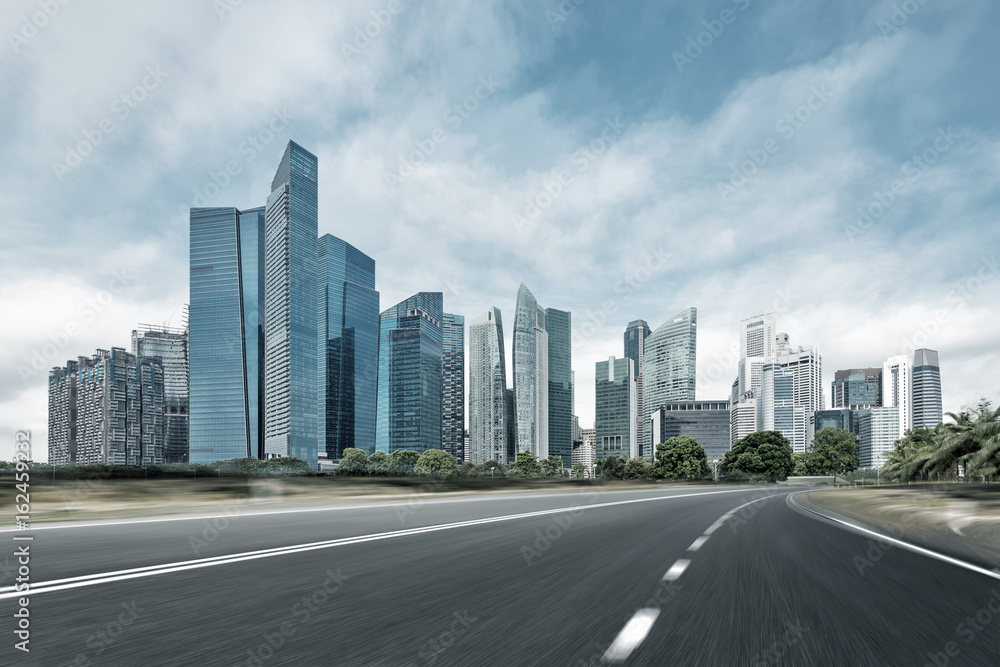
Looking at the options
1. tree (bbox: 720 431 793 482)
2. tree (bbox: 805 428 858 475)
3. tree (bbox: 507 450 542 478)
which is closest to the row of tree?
tree (bbox: 720 431 793 482)

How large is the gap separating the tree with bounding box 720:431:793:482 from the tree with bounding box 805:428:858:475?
3134 centimetres

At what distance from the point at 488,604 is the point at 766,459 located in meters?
123

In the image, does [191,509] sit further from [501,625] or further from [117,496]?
[501,625]

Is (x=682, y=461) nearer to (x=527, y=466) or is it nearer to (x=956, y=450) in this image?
(x=527, y=466)

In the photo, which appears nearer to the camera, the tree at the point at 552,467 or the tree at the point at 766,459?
the tree at the point at 766,459

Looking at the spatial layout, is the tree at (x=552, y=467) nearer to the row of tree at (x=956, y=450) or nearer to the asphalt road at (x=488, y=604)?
the row of tree at (x=956, y=450)

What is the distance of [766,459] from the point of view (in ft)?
388

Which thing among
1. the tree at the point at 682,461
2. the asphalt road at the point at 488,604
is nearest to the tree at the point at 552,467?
the tree at the point at 682,461

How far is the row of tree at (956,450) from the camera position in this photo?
41.7 meters

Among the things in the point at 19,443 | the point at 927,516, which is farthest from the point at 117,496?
the point at 927,516

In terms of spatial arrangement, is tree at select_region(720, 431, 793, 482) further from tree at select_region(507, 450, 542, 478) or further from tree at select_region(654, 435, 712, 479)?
tree at select_region(507, 450, 542, 478)

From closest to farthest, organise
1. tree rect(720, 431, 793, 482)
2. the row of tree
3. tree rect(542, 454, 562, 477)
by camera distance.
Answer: the row of tree
tree rect(720, 431, 793, 482)
tree rect(542, 454, 562, 477)

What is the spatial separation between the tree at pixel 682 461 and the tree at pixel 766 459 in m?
8.11

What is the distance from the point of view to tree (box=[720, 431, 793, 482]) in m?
118
